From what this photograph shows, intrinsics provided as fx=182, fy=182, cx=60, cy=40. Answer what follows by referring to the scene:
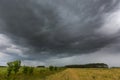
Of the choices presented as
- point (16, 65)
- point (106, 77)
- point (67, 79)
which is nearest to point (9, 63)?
point (16, 65)

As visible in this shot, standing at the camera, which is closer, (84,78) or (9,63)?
(84,78)

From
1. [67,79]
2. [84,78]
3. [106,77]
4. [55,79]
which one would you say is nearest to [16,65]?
[55,79]

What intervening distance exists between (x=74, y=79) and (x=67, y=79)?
6336 mm

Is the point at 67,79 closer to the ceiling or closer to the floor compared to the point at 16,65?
closer to the floor

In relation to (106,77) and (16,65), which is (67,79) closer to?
(106,77)

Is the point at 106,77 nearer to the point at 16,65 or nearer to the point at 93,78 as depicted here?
the point at 93,78

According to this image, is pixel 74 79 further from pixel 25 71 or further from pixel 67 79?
pixel 25 71

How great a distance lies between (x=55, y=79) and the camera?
382ft

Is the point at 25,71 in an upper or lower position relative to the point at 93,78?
upper

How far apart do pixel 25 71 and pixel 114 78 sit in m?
89.9

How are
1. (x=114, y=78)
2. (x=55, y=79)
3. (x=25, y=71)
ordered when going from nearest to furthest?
(x=114, y=78) < (x=55, y=79) < (x=25, y=71)

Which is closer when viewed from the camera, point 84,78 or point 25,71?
point 84,78

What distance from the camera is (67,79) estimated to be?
110 m

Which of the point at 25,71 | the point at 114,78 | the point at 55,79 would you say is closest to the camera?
the point at 114,78
